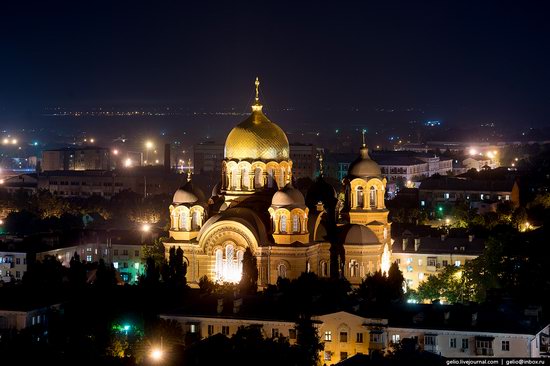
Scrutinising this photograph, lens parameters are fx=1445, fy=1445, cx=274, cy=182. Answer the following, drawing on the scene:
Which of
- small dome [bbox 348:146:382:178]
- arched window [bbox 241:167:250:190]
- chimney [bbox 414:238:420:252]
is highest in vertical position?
small dome [bbox 348:146:382:178]

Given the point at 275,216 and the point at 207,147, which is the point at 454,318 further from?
the point at 207,147

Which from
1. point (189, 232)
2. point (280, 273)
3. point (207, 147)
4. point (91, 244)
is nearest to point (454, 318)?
point (280, 273)

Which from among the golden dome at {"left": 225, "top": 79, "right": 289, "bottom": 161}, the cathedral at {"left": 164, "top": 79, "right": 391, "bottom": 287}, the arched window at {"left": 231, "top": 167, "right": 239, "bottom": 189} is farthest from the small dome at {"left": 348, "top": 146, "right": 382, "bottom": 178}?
the arched window at {"left": 231, "top": 167, "right": 239, "bottom": 189}

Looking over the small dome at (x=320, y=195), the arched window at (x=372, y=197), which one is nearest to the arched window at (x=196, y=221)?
the small dome at (x=320, y=195)

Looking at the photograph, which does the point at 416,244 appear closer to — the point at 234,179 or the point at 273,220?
the point at 234,179

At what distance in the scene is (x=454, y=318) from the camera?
1502 inches

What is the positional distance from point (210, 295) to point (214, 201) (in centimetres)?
890

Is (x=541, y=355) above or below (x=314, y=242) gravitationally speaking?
below

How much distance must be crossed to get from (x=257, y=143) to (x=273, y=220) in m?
3.52

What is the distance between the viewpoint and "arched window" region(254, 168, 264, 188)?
4996 centimetres

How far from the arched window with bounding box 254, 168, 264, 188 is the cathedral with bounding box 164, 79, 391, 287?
0.03m

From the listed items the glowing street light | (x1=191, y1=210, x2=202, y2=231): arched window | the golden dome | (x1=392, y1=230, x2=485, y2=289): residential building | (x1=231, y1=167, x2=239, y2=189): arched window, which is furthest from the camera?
(x1=392, y1=230, x2=485, y2=289): residential building

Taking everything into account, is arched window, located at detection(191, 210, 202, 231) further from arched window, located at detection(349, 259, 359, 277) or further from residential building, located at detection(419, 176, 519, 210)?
residential building, located at detection(419, 176, 519, 210)

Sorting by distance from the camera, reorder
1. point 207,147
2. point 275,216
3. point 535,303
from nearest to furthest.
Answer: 1. point 535,303
2. point 275,216
3. point 207,147
